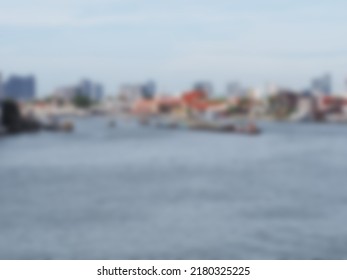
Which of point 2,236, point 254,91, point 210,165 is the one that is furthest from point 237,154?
point 2,236

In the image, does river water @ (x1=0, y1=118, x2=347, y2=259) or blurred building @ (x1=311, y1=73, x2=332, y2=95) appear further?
blurred building @ (x1=311, y1=73, x2=332, y2=95)

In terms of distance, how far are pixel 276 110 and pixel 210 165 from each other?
15.1 feet

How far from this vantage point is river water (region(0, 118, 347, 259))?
9.61 feet

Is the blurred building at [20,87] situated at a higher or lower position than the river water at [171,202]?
higher

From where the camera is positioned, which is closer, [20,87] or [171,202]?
[171,202]

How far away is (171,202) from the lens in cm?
434

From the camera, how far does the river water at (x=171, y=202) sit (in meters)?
2.93

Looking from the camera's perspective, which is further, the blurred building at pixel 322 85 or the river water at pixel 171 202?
the blurred building at pixel 322 85

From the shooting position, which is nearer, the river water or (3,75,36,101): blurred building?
the river water

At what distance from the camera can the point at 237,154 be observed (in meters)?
8.34

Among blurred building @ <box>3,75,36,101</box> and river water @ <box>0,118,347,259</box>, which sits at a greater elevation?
blurred building @ <box>3,75,36,101</box>

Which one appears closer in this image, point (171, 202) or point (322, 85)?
point (171, 202)

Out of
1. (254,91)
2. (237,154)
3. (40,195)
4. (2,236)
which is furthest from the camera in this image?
(254,91)

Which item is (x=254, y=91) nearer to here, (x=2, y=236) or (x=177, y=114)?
(x=177, y=114)
